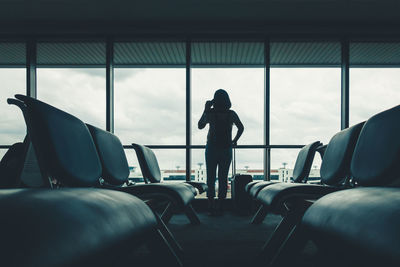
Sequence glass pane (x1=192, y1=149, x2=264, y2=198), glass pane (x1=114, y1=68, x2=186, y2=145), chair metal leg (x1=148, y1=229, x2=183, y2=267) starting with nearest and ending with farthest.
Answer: chair metal leg (x1=148, y1=229, x2=183, y2=267)
glass pane (x1=192, y1=149, x2=264, y2=198)
glass pane (x1=114, y1=68, x2=186, y2=145)

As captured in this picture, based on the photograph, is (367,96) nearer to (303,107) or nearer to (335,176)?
(303,107)

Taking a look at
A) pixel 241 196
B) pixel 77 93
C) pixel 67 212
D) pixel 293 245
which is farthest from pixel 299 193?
pixel 77 93

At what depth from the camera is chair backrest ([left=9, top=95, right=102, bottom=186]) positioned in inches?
41.9

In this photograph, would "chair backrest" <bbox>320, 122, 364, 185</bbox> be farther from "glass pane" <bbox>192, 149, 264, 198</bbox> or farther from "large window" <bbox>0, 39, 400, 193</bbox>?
"glass pane" <bbox>192, 149, 264, 198</bbox>

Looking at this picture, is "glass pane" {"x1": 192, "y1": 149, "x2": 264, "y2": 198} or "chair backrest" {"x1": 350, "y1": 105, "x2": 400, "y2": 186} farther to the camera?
"glass pane" {"x1": 192, "y1": 149, "x2": 264, "y2": 198}

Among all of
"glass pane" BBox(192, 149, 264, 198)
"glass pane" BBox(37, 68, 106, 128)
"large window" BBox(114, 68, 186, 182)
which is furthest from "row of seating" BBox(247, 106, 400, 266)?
"glass pane" BBox(37, 68, 106, 128)

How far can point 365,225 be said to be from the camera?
56 centimetres

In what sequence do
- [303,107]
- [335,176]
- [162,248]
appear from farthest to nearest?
[303,107] < [335,176] < [162,248]

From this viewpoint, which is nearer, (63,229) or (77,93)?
(63,229)

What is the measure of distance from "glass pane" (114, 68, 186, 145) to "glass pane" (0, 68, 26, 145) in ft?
4.97

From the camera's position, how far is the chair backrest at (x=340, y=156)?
5.36ft

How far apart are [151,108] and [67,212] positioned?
15.6 feet

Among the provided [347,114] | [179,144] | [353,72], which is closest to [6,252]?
[179,144]

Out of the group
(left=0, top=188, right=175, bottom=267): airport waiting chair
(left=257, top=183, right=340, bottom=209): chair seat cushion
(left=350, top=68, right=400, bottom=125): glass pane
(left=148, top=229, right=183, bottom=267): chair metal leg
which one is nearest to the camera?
(left=0, top=188, right=175, bottom=267): airport waiting chair
